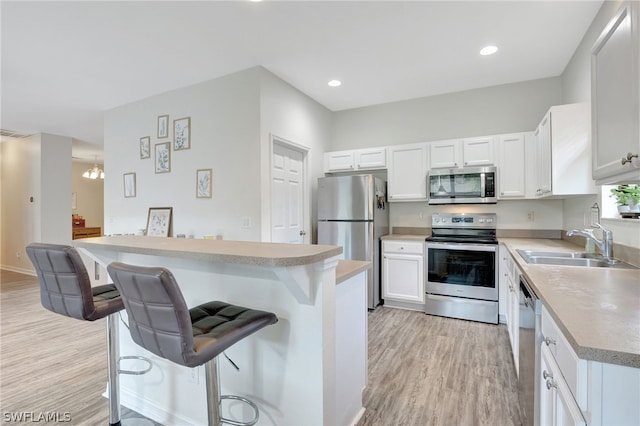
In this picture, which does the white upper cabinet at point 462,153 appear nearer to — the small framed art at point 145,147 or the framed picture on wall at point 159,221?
the framed picture on wall at point 159,221

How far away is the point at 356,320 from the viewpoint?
177 cm

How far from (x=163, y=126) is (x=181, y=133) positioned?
37 cm

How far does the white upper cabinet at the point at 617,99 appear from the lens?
3.92 feet

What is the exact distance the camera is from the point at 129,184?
432 cm

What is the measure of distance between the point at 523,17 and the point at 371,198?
7.09 feet

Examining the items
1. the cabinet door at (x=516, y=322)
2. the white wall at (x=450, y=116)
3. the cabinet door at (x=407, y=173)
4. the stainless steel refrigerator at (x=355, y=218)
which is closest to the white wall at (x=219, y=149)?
the stainless steel refrigerator at (x=355, y=218)

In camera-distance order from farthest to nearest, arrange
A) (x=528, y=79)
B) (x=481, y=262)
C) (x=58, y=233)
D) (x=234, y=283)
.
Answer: (x=58, y=233) → (x=528, y=79) → (x=481, y=262) → (x=234, y=283)

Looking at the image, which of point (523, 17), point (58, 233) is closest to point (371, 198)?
point (523, 17)

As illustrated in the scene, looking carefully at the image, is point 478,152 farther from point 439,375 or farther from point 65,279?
point 65,279

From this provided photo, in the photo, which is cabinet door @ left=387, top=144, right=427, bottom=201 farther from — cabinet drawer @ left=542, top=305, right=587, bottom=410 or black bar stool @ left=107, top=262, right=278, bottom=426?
black bar stool @ left=107, top=262, right=278, bottom=426

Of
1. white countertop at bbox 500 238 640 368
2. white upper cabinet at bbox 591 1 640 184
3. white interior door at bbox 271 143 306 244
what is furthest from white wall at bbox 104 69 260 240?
white upper cabinet at bbox 591 1 640 184

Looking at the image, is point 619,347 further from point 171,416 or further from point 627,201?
point 171,416

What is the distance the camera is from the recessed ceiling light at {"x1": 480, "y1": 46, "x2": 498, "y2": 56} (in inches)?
115

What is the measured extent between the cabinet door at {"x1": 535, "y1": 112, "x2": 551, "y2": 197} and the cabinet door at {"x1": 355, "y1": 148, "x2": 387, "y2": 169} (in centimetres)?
171
